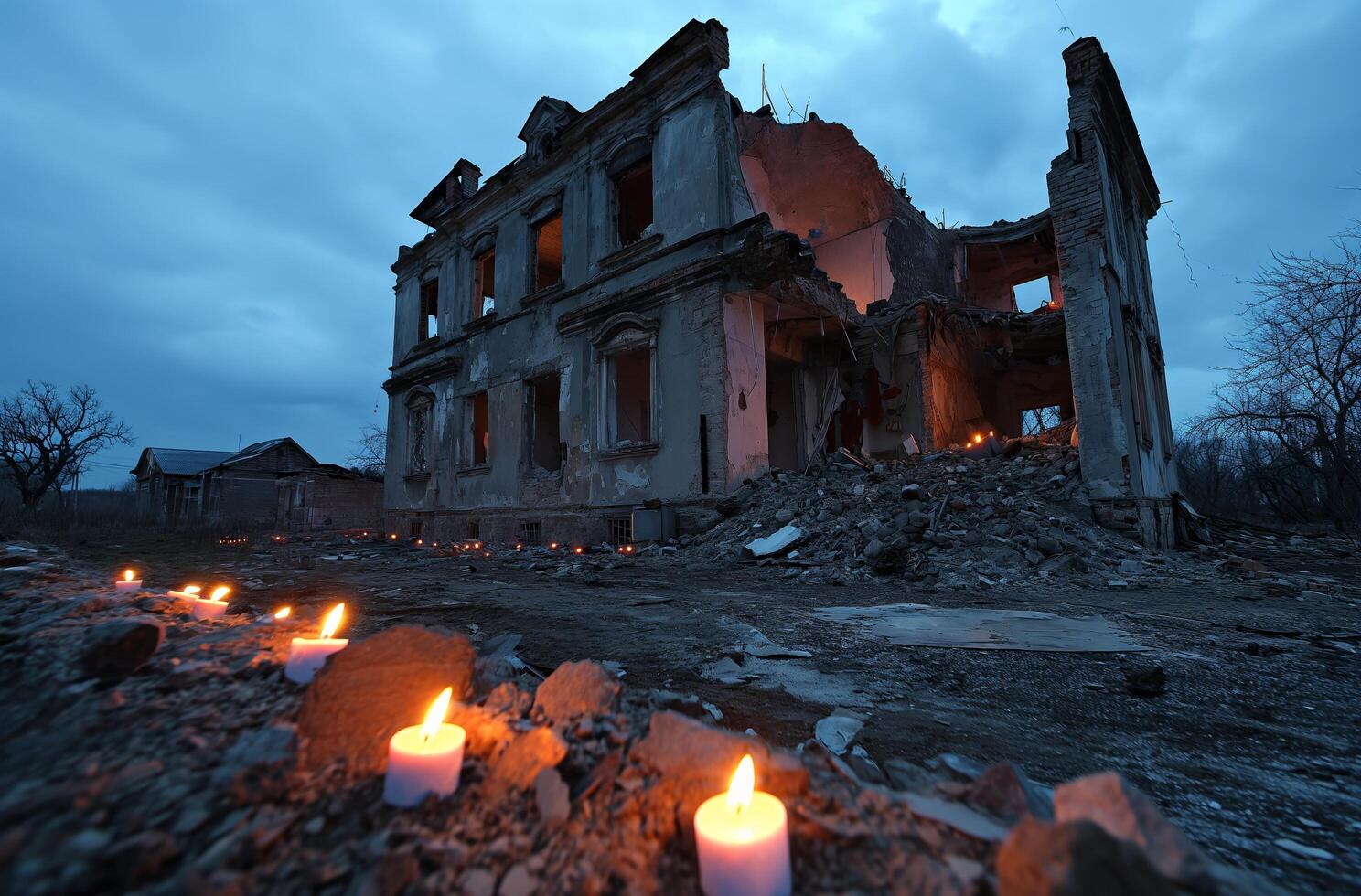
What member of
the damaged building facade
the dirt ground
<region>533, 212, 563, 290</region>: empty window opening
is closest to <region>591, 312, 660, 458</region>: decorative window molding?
the damaged building facade

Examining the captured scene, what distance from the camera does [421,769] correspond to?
1.11 m

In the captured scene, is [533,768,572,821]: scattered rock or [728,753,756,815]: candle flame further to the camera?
[533,768,572,821]: scattered rock

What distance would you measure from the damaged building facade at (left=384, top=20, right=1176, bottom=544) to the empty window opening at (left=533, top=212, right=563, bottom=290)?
0.24 ft

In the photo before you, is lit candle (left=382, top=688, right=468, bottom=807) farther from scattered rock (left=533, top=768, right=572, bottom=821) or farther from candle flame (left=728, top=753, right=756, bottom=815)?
candle flame (left=728, top=753, right=756, bottom=815)

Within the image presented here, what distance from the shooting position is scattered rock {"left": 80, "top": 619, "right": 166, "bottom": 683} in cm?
157

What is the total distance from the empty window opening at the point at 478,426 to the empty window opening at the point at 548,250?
322cm

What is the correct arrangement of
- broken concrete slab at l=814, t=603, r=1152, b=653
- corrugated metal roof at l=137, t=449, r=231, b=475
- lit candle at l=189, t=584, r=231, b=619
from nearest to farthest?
lit candle at l=189, t=584, r=231, b=619, broken concrete slab at l=814, t=603, r=1152, b=653, corrugated metal roof at l=137, t=449, r=231, b=475

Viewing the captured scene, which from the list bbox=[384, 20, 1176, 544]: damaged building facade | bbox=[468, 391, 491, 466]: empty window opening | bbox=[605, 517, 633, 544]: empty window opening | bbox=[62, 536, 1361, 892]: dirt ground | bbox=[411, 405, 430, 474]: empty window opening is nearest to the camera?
bbox=[62, 536, 1361, 892]: dirt ground

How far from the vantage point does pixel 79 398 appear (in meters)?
23.8

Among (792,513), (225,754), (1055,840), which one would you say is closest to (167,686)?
(225,754)

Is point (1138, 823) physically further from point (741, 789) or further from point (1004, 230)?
point (1004, 230)

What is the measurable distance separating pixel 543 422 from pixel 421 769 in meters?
11.8

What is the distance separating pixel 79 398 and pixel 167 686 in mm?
33956

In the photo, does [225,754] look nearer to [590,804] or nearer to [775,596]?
[590,804]
